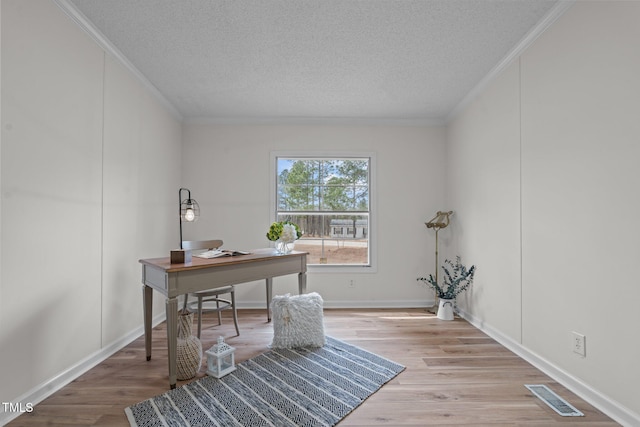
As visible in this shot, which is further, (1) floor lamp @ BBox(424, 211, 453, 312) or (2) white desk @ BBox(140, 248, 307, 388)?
(1) floor lamp @ BBox(424, 211, 453, 312)

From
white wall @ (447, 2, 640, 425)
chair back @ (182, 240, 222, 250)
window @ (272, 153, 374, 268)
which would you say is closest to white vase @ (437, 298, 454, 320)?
white wall @ (447, 2, 640, 425)

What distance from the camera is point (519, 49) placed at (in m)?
2.51

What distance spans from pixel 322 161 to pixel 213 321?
2.43m

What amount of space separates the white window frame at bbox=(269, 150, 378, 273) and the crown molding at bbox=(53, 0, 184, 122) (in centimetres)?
156

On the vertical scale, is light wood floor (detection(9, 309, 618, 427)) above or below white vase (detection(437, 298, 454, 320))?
below

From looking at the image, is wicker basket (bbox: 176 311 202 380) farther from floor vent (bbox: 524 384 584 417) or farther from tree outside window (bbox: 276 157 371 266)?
floor vent (bbox: 524 384 584 417)

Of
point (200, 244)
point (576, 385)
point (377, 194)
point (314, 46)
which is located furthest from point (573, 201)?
point (200, 244)

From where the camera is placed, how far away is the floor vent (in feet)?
5.86

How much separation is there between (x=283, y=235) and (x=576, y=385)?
2.43 metres

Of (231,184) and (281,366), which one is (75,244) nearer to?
(281,366)

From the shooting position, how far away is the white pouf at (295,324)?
2.71 meters

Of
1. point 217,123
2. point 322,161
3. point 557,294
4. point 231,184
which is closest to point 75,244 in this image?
point 231,184

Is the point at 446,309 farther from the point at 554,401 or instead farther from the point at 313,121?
the point at 313,121

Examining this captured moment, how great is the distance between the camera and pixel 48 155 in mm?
1938
